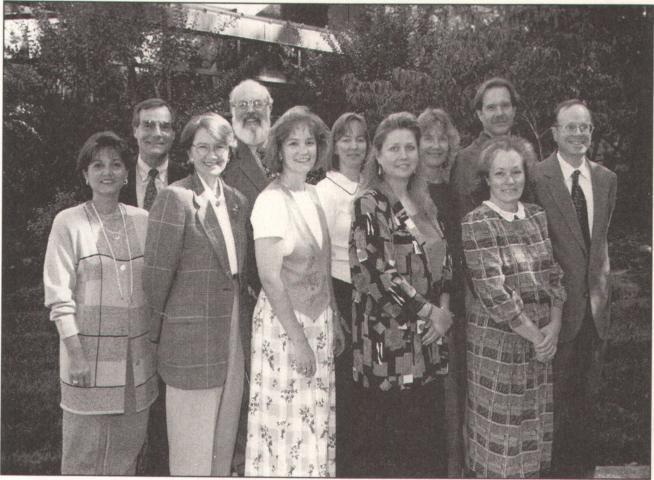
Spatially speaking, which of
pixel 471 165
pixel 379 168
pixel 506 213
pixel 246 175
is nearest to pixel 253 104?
pixel 246 175

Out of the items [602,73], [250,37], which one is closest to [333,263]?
[250,37]

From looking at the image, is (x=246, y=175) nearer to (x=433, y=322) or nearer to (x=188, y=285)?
(x=188, y=285)

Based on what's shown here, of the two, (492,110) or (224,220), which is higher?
(492,110)

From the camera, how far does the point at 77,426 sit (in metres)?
3.21

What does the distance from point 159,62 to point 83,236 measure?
110 centimetres

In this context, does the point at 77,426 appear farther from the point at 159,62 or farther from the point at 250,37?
the point at 250,37

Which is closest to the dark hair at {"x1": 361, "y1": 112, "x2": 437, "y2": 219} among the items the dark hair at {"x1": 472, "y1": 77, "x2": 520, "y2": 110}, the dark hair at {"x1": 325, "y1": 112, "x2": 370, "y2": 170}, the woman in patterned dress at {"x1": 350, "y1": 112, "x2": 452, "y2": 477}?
the woman in patterned dress at {"x1": 350, "y1": 112, "x2": 452, "y2": 477}

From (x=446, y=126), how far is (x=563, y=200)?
0.72 meters

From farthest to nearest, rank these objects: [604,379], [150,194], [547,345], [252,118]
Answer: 1. [604,379]
2. [252,118]
3. [150,194]
4. [547,345]

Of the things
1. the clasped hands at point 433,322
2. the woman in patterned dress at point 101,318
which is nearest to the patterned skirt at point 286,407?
the clasped hands at point 433,322

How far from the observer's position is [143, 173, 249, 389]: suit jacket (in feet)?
10.2

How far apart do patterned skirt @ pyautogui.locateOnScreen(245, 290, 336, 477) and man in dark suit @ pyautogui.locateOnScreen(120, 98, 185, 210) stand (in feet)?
2.64

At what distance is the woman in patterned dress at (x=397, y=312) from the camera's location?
9.82 ft

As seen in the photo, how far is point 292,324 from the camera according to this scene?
3.03m
